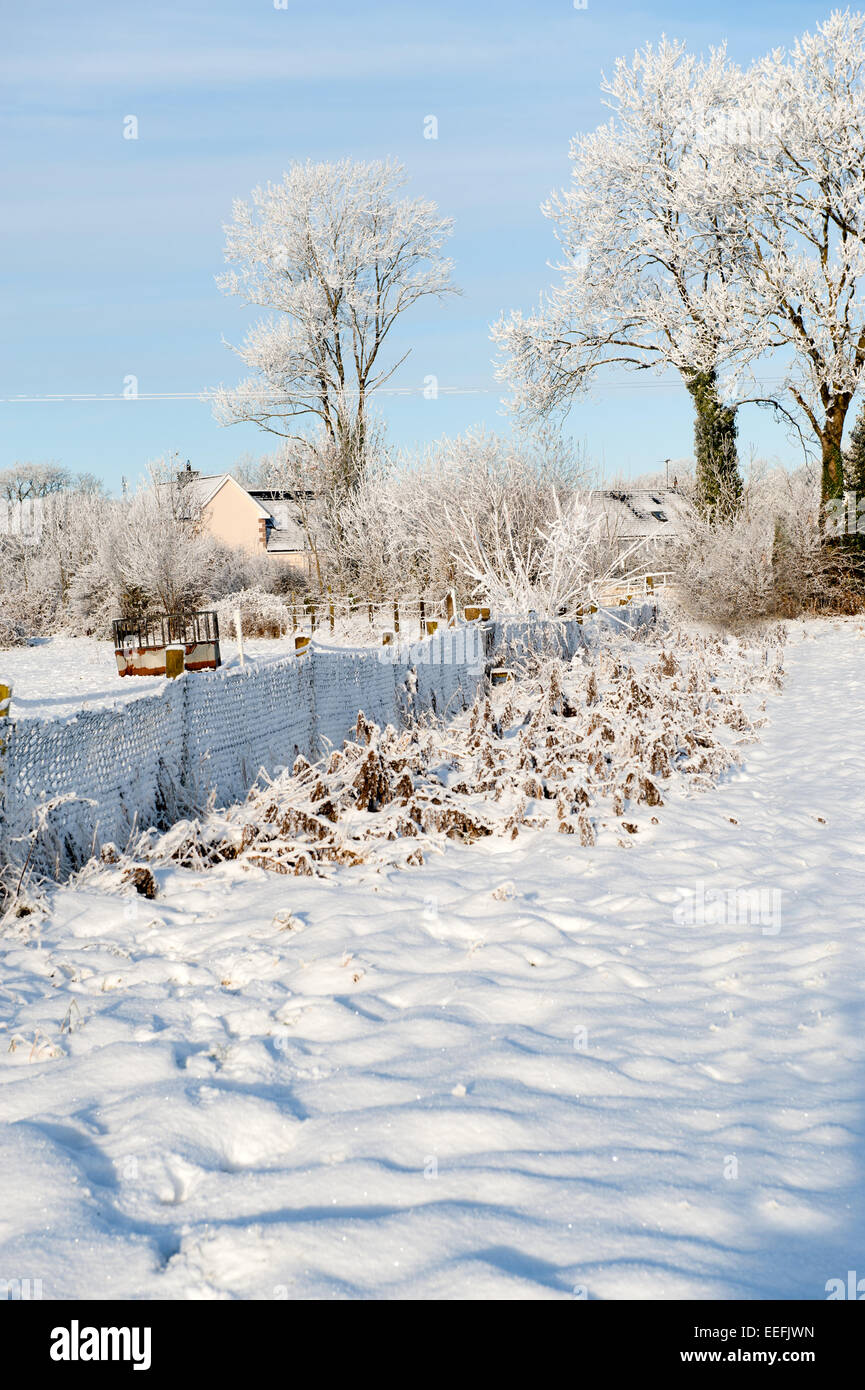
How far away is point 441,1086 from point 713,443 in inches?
838

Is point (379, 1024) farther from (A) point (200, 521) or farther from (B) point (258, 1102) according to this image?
(A) point (200, 521)

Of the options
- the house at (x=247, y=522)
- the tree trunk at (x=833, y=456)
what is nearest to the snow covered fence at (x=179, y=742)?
the tree trunk at (x=833, y=456)

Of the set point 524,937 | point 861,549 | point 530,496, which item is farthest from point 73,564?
point 524,937

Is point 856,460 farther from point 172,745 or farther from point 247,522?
point 247,522

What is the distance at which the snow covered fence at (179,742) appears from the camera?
4293 millimetres

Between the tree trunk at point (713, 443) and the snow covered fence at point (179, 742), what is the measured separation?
14.8m

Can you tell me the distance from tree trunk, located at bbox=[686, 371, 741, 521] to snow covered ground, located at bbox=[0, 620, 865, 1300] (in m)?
18.3

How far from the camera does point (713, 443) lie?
21875mm

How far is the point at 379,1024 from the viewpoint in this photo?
10.2 feet

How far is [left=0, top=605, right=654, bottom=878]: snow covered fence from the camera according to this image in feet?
14.1

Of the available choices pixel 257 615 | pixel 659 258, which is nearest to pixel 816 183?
pixel 659 258

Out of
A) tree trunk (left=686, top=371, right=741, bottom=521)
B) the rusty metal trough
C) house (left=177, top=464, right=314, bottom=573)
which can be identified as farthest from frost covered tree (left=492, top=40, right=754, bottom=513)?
house (left=177, top=464, right=314, bottom=573)

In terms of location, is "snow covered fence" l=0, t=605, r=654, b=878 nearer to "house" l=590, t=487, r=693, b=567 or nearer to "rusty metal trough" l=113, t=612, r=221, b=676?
"rusty metal trough" l=113, t=612, r=221, b=676
